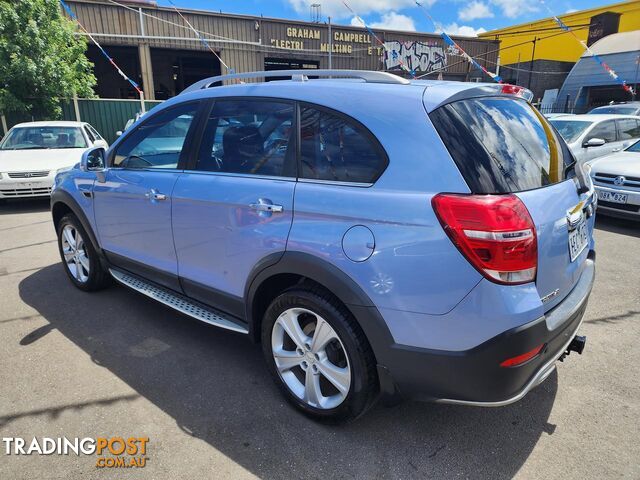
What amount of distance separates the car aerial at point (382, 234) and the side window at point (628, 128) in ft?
28.2

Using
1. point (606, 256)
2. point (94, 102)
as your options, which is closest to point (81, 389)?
point (606, 256)

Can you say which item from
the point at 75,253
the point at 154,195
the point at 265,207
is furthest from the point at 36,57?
the point at 265,207

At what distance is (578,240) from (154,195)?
8.80 feet

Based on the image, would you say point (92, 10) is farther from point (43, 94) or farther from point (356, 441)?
point (356, 441)

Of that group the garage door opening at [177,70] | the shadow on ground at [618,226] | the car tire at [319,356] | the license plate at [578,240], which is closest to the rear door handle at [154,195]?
the car tire at [319,356]

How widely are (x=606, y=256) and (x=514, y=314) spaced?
14.7ft

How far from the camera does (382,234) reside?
1932 millimetres

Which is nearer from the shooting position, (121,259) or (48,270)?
(121,259)

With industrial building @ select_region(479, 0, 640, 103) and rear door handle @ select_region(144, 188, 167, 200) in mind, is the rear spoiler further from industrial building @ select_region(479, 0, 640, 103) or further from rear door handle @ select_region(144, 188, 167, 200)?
industrial building @ select_region(479, 0, 640, 103)

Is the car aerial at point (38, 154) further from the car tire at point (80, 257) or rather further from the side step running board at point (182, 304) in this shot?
the side step running board at point (182, 304)

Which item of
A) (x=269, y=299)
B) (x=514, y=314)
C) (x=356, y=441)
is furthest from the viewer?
(x=269, y=299)

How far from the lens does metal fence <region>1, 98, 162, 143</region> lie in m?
14.5

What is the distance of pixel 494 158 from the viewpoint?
193 centimetres

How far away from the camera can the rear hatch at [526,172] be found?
1872mm
